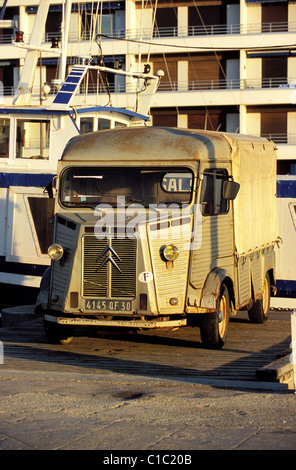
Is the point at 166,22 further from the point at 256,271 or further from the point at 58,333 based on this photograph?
the point at 58,333

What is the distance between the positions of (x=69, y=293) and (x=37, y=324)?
3.56 m

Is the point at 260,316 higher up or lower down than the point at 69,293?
lower down

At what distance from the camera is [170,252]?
1253cm

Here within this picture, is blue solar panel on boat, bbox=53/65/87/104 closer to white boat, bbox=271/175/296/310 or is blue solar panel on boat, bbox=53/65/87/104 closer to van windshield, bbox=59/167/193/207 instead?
white boat, bbox=271/175/296/310

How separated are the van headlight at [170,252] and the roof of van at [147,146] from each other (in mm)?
1289

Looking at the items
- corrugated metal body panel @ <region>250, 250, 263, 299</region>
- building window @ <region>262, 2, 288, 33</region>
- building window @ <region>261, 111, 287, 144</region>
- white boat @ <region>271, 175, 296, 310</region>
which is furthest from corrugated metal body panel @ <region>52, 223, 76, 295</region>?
building window @ <region>262, 2, 288, 33</region>

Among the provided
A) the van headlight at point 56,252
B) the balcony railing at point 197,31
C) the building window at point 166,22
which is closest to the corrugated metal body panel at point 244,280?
the van headlight at point 56,252

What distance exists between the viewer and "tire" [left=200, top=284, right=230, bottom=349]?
12.9 meters

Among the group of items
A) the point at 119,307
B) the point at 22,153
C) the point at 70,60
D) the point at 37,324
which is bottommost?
the point at 37,324

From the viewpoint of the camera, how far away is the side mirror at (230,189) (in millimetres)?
13305

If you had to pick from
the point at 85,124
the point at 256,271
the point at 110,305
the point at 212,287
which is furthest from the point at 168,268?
the point at 85,124

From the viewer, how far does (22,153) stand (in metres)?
20.7
